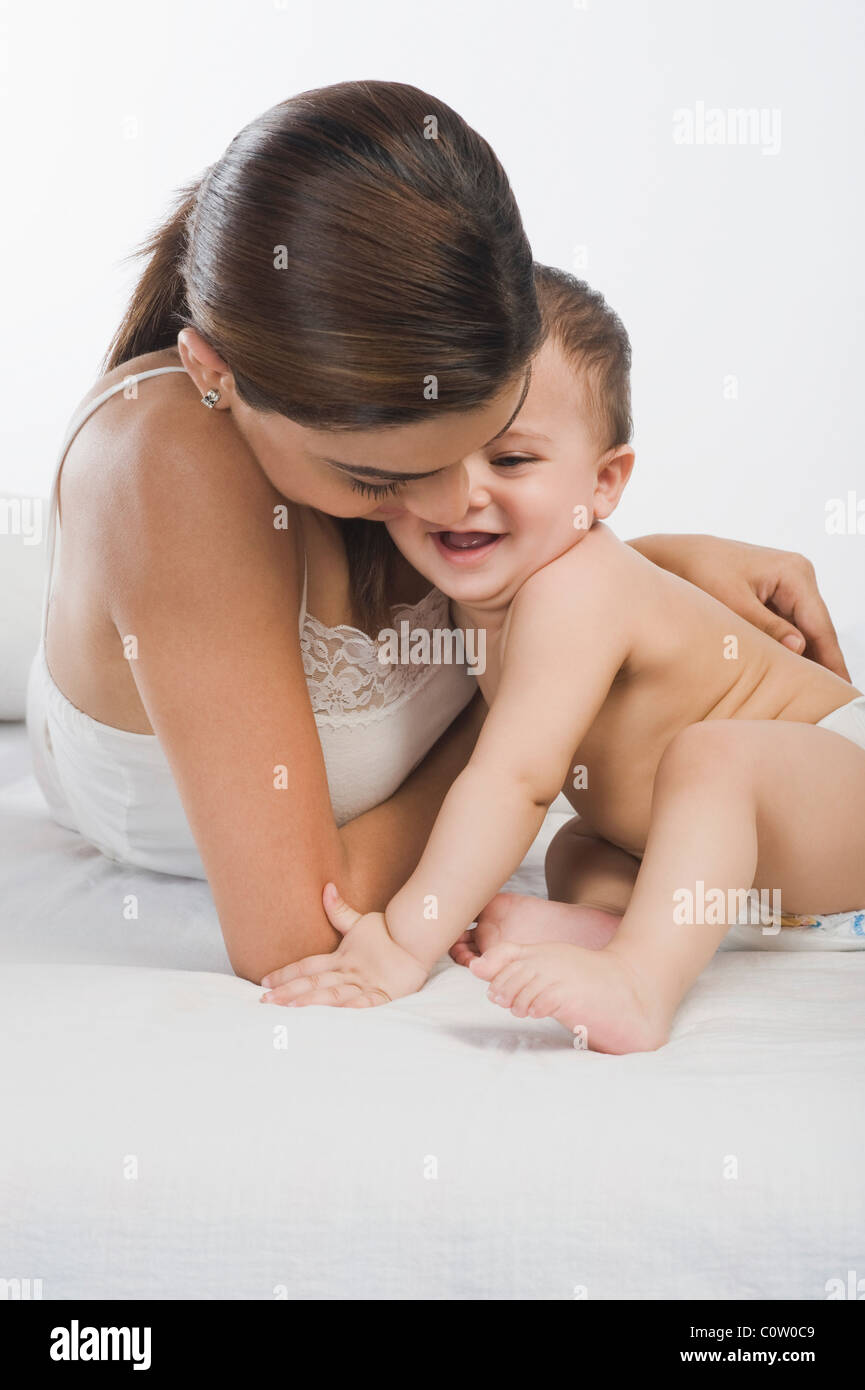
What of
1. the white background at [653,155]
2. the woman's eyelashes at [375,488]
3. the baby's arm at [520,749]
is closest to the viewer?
the woman's eyelashes at [375,488]

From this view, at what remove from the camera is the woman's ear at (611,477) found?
1.12 m

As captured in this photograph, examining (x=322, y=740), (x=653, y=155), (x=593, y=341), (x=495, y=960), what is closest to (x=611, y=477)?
(x=593, y=341)

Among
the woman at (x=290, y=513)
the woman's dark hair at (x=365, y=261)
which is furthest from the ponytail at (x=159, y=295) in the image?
the woman's dark hair at (x=365, y=261)

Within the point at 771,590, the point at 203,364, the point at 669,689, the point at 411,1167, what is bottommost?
the point at 411,1167

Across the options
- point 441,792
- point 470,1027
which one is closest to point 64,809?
point 441,792

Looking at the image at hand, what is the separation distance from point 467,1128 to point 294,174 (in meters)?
0.59

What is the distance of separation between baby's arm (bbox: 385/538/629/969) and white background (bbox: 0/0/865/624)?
1544 mm

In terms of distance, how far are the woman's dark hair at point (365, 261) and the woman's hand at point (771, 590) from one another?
22.1 inches

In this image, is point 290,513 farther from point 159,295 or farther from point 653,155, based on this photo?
point 653,155

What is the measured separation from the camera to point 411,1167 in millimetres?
670

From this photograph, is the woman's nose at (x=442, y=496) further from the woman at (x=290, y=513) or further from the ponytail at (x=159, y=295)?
the ponytail at (x=159, y=295)

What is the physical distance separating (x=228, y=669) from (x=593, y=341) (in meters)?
0.44

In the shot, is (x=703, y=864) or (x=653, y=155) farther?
(x=653, y=155)

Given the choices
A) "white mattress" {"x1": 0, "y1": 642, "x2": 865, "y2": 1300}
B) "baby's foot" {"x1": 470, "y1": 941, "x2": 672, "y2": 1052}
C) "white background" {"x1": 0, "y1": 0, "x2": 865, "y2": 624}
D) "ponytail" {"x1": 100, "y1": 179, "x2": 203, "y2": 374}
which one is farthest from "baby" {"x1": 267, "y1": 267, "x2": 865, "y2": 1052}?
"white background" {"x1": 0, "y1": 0, "x2": 865, "y2": 624}
